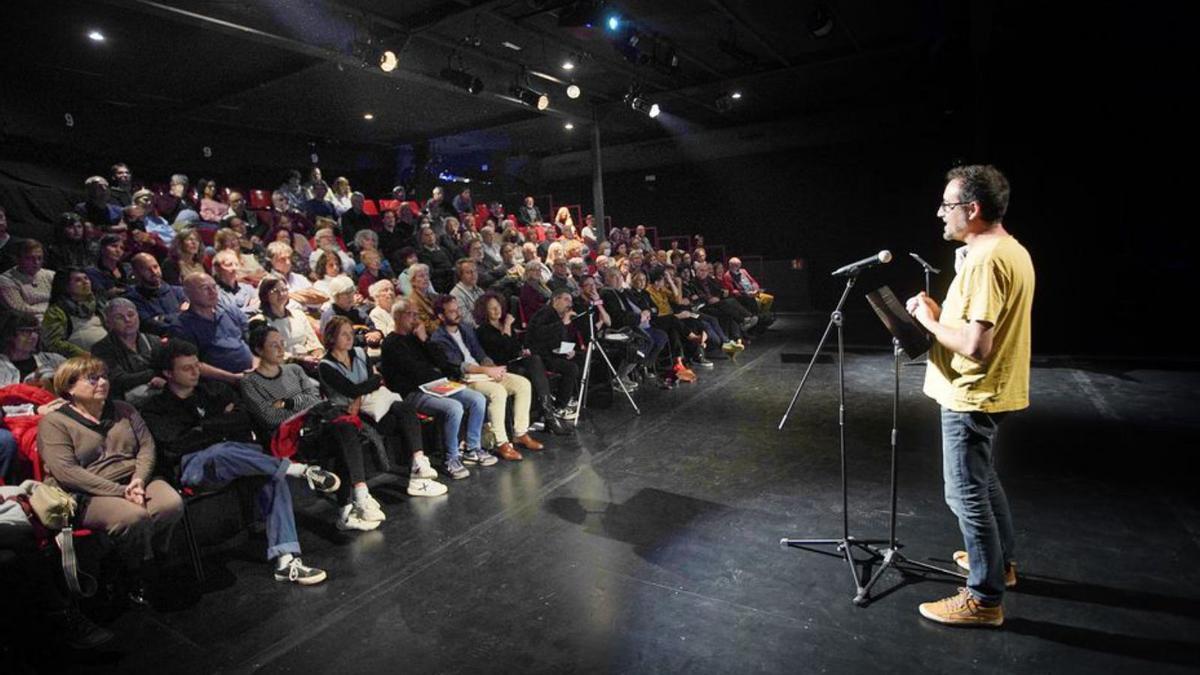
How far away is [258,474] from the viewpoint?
2840mm

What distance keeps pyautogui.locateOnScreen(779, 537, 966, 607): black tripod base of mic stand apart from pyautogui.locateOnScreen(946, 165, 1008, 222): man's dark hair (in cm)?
138

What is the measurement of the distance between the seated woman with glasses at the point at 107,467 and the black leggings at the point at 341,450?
0.76 meters

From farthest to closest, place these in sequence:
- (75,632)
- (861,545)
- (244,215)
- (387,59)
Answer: (244,215)
(387,59)
(861,545)
(75,632)

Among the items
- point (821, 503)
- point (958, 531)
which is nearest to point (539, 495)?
point (821, 503)

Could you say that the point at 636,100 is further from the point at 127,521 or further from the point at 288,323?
the point at 127,521

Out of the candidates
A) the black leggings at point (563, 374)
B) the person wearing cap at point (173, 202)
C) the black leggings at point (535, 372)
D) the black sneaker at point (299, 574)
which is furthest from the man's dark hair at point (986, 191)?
the person wearing cap at point (173, 202)

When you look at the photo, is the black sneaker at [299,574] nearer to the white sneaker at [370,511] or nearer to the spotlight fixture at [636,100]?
the white sneaker at [370,511]

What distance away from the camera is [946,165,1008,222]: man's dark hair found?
191 cm

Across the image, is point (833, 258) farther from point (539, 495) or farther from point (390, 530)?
point (390, 530)

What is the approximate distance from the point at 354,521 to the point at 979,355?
9.73 ft

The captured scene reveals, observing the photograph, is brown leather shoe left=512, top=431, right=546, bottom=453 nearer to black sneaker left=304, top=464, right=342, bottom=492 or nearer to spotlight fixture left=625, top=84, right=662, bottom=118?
black sneaker left=304, top=464, right=342, bottom=492

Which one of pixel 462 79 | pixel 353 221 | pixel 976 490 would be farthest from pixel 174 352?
pixel 462 79

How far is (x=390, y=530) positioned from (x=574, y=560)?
42.8 inches

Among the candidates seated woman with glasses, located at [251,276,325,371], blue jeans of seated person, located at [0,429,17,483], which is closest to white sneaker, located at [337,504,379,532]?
seated woman with glasses, located at [251,276,325,371]
